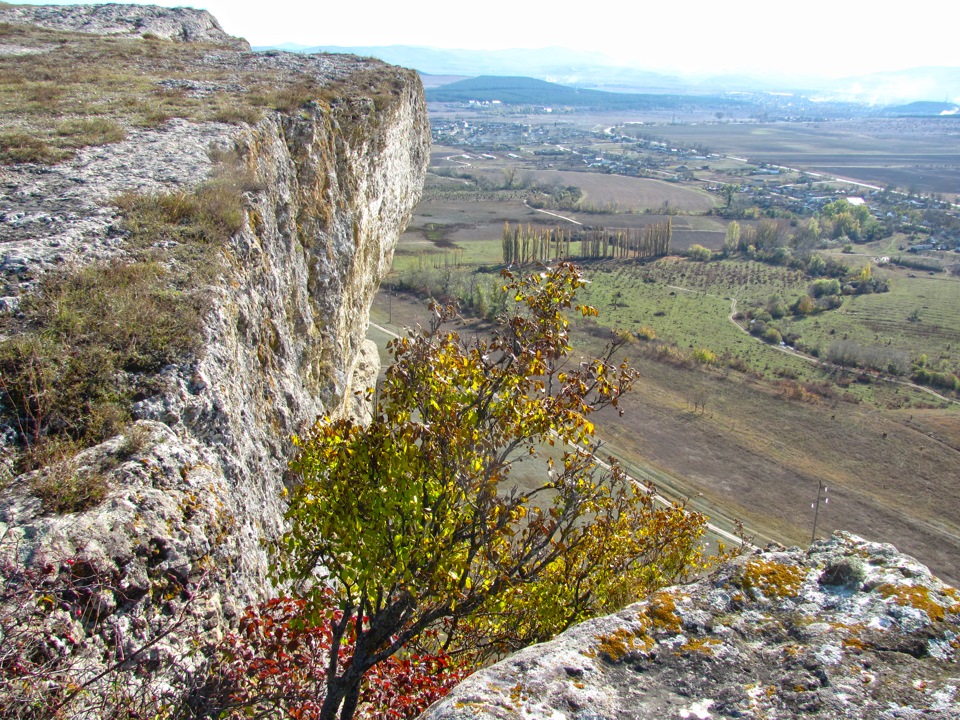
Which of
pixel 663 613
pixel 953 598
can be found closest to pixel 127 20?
pixel 663 613

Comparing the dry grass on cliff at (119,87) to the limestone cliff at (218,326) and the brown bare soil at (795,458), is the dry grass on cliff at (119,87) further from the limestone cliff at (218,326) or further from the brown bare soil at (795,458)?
the brown bare soil at (795,458)

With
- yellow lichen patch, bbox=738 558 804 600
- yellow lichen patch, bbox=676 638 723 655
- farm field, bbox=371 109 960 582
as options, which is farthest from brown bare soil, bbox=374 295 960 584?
yellow lichen patch, bbox=676 638 723 655

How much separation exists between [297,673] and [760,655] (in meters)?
4.44

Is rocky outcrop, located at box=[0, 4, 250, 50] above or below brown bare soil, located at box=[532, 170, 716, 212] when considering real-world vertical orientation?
above

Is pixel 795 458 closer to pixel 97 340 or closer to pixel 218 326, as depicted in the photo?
pixel 218 326

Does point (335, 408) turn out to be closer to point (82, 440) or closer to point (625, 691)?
point (82, 440)

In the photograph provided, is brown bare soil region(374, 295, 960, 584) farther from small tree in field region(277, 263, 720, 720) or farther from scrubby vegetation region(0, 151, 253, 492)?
scrubby vegetation region(0, 151, 253, 492)

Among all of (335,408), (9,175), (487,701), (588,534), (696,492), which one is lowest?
(696,492)

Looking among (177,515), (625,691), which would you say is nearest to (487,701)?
(625,691)

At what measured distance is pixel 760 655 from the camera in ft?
15.3

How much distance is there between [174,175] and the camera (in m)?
12.2

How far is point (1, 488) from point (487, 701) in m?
4.45

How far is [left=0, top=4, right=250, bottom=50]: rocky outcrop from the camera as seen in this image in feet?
94.5

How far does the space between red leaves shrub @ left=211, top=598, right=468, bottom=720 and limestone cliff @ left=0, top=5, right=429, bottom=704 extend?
43cm
